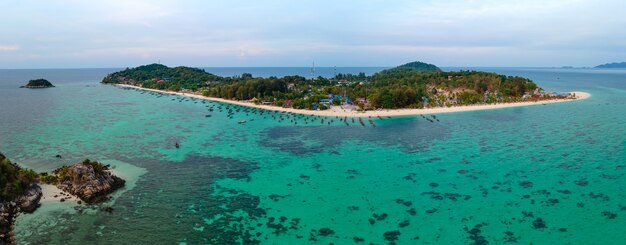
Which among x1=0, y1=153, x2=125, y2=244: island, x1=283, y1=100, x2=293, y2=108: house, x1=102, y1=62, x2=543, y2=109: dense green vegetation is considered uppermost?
x1=102, y1=62, x2=543, y2=109: dense green vegetation

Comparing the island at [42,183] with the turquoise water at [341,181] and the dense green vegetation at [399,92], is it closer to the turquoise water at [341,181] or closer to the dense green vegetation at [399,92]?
the turquoise water at [341,181]

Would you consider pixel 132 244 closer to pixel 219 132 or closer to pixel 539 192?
pixel 539 192

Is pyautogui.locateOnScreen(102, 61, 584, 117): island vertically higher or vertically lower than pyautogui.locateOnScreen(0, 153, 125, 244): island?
higher

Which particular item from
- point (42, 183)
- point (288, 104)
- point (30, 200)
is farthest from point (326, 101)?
point (30, 200)

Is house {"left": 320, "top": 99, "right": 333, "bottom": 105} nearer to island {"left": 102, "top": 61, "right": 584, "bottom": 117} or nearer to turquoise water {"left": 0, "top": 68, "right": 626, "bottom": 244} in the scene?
island {"left": 102, "top": 61, "right": 584, "bottom": 117}

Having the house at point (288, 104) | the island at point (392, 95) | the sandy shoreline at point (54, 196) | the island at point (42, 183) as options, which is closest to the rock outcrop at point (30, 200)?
the island at point (42, 183)

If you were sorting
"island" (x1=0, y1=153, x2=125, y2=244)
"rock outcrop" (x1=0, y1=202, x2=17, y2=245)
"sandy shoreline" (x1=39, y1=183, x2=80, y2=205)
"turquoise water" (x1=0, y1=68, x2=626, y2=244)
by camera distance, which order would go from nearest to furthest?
1. "rock outcrop" (x1=0, y1=202, x2=17, y2=245)
2. "turquoise water" (x1=0, y1=68, x2=626, y2=244)
3. "island" (x1=0, y1=153, x2=125, y2=244)
4. "sandy shoreline" (x1=39, y1=183, x2=80, y2=205)

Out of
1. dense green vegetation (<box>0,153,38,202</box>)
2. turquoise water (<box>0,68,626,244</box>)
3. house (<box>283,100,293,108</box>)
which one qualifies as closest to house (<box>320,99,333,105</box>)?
house (<box>283,100,293,108</box>)
